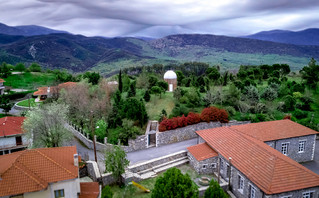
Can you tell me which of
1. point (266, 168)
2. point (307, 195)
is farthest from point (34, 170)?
point (307, 195)

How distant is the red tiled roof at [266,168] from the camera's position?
16.3 metres

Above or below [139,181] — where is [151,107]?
above

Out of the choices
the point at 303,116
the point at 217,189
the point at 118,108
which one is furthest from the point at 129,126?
the point at 303,116

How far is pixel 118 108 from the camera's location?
3509 cm

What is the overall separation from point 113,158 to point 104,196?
190 inches

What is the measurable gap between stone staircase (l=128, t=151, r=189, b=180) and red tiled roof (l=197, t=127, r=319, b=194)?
15.5 ft

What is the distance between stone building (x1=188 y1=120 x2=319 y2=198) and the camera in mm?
16531

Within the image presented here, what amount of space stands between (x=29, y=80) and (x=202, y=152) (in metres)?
76.8

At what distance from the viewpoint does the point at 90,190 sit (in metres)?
19.0

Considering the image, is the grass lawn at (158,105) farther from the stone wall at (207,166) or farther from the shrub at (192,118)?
the stone wall at (207,166)

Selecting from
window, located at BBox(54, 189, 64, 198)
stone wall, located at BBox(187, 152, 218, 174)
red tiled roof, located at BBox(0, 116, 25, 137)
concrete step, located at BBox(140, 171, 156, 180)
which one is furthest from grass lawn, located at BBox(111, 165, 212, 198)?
red tiled roof, located at BBox(0, 116, 25, 137)

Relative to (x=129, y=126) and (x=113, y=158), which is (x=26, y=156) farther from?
(x=129, y=126)

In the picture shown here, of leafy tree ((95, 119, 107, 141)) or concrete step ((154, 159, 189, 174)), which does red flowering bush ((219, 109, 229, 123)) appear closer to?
concrete step ((154, 159, 189, 174))

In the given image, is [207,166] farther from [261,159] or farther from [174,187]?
[174,187]
